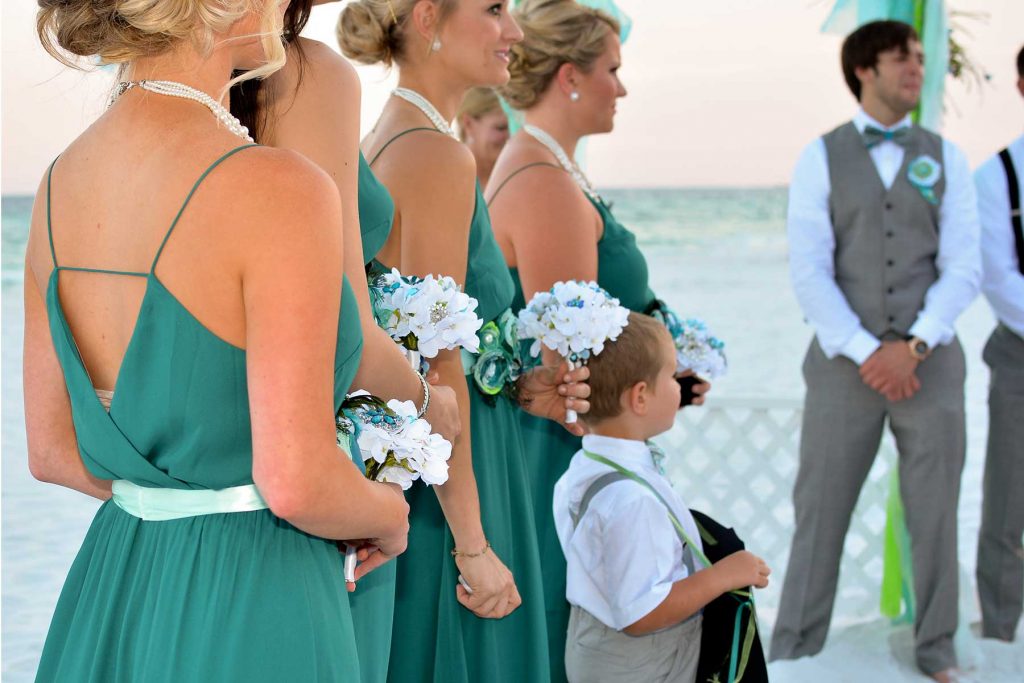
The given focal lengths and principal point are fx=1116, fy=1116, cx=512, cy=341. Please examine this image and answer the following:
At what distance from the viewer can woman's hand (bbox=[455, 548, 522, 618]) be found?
213 cm

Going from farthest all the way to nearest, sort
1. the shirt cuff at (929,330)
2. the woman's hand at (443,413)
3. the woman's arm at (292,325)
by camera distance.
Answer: the shirt cuff at (929,330) → the woman's hand at (443,413) → the woman's arm at (292,325)

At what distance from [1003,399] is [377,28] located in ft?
10.2

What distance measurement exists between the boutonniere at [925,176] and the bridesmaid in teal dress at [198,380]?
10.2 ft

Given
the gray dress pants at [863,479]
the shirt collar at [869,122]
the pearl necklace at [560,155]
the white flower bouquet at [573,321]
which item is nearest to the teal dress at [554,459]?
the pearl necklace at [560,155]

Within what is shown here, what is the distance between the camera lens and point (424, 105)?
2402 millimetres

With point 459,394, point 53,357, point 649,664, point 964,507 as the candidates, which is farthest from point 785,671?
point 964,507

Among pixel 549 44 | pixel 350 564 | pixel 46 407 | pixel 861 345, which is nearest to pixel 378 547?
pixel 350 564

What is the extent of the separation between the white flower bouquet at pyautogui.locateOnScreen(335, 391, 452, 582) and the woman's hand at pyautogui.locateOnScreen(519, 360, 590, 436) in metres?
0.91

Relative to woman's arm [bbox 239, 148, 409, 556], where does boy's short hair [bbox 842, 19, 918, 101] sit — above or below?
below

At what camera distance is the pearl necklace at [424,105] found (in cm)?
239

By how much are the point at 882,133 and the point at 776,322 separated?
1596 cm

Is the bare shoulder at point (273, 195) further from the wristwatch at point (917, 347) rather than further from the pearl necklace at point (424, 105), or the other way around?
the wristwatch at point (917, 347)

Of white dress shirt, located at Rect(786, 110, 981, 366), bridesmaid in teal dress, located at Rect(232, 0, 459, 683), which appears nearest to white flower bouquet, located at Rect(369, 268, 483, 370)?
bridesmaid in teal dress, located at Rect(232, 0, 459, 683)

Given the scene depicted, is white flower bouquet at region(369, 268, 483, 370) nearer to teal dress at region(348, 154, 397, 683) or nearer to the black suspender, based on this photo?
teal dress at region(348, 154, 397, 683)
